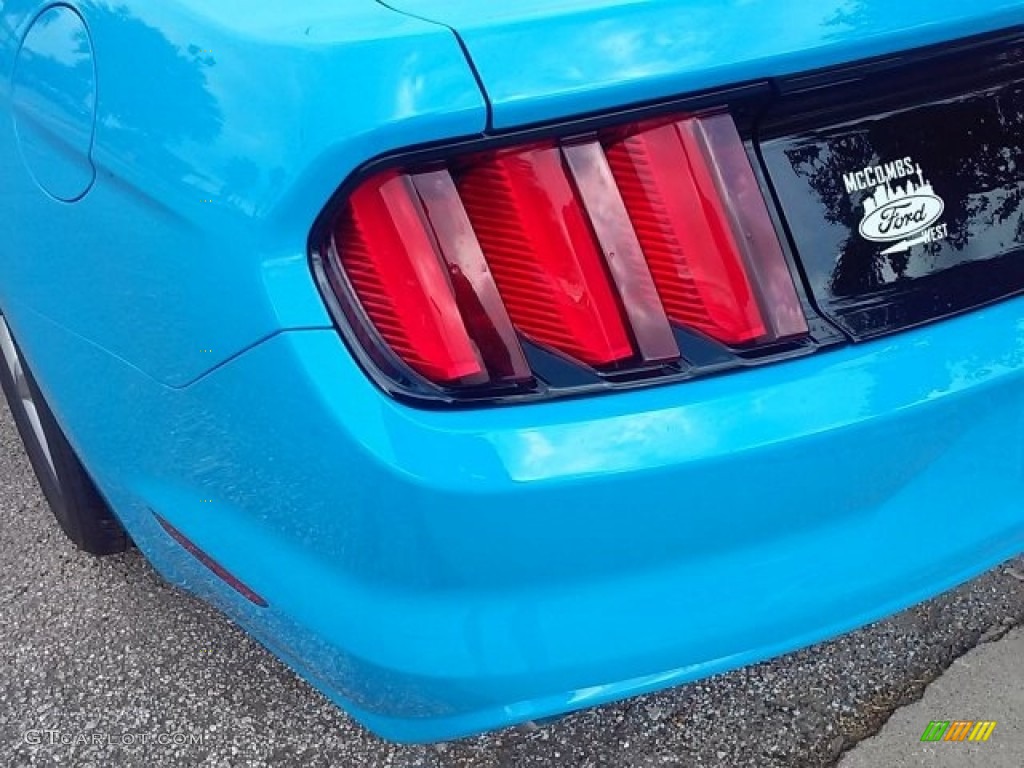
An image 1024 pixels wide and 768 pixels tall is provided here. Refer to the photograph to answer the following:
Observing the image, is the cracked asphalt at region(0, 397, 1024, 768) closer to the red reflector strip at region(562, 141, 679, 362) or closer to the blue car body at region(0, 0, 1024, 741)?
the blue car body at region(0, 0, 1024, 741)

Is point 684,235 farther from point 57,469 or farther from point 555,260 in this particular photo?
point 57,469

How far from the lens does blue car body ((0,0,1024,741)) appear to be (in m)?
1.00

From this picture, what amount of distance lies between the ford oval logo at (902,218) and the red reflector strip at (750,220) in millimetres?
128

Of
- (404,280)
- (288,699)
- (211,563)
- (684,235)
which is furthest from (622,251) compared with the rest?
(288,699)

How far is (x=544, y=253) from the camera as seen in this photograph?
105 centimetres

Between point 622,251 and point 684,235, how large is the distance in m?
0.07

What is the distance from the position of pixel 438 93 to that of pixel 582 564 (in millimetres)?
537

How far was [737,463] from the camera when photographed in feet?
3.57

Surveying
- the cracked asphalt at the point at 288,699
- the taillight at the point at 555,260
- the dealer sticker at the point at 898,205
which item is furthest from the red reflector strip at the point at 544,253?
the cracked asphalt at the point at 288,699

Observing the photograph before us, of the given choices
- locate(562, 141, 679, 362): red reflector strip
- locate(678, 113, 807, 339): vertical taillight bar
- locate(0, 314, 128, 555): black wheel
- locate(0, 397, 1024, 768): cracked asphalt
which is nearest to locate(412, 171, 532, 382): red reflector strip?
locate(562, 141, 679, 362): red reflector strip

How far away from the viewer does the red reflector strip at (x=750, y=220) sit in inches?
41.7

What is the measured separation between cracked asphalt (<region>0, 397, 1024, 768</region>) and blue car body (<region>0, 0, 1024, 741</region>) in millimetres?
533

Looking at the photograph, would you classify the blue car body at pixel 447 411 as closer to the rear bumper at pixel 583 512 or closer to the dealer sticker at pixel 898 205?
the rear bumper at pixel 583 512

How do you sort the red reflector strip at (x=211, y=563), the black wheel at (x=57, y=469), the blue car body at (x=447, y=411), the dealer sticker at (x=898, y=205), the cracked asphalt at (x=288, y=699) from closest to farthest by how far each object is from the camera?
the blue car body at (x=447, y=411)
the dealer sticker at (x=898, y=205)
the red reflector strip at (x=211, y=563)
the cracked asphalt at (x=288, y=699)
the black wheel at (x=57, y=469)
